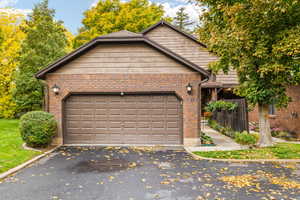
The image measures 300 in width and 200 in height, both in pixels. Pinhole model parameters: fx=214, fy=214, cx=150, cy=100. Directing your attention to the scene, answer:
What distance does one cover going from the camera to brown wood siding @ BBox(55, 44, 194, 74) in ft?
31.6

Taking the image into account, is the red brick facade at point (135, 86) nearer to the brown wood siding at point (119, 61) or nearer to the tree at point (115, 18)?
the brown wood siding at point (119, 61)

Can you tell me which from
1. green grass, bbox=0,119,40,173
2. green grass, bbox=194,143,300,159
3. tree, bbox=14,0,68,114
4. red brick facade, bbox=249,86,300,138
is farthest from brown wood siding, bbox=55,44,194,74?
red brick facade, bbox=249,86,300,138

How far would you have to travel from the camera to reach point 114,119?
32.5 feet

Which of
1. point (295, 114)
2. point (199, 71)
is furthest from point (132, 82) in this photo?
point (295, 114)

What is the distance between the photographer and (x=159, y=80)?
9.56 m

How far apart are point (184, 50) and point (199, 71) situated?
377 inches

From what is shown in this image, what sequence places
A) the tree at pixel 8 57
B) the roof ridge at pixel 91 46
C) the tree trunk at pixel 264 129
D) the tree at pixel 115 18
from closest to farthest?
the tree trunk at pixel 264 129, the roof ridge at pixel 91 46, the tree at pixel 8 57, the tree at pixel 115 18

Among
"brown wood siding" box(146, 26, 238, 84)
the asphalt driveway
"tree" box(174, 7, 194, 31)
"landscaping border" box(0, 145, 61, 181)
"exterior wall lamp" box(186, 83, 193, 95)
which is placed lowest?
the asphalt driveway

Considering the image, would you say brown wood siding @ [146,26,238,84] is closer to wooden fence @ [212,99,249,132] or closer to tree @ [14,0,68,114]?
wooden fence @ [212,99,249,132]

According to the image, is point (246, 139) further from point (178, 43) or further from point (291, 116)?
point (178, 43)

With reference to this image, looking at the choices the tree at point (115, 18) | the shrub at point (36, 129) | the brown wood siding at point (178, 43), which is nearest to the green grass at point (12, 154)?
the shrub at point (36, 129)

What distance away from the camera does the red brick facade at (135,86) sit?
9.48 metres

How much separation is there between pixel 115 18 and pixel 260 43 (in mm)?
20052

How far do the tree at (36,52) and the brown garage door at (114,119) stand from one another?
6.06m
